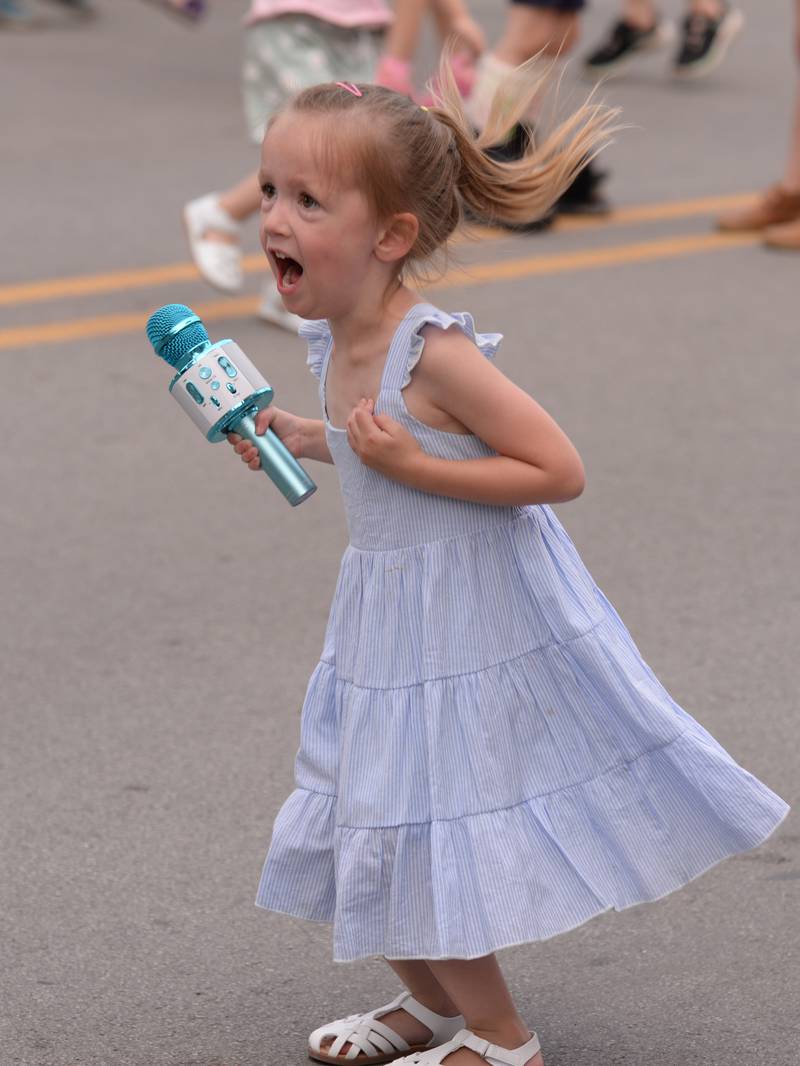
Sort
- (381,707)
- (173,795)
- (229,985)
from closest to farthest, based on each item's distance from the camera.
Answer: (381,707) → (229,985) → (173,795)

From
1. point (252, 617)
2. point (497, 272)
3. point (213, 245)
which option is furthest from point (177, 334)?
point (497, 272)

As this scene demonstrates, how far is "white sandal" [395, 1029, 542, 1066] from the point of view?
264cm

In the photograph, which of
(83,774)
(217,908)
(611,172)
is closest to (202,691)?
(83,774)

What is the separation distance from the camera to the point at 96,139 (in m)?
9.27

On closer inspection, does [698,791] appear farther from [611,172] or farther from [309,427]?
[611,172]

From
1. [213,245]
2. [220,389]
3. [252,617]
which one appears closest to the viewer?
[220,389]

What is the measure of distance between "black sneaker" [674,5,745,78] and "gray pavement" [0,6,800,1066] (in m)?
2.22

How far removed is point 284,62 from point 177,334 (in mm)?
4039

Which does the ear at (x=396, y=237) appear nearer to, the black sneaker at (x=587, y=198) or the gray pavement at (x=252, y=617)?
the gray pavement at (x=252, y=617)

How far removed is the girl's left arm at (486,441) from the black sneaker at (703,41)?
8845mm

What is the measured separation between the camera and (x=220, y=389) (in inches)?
102

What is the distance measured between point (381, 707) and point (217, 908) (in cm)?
80

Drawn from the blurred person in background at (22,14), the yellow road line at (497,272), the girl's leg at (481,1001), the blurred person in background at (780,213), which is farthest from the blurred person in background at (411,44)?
the blurred person in background at (22,14)

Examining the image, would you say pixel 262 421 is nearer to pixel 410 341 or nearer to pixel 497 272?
pixel 410 341
